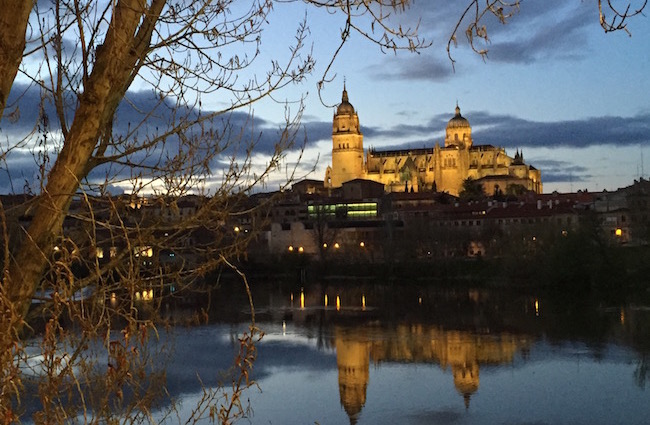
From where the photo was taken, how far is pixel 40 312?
106 inches

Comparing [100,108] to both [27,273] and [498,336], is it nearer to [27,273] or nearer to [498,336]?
[27,273]

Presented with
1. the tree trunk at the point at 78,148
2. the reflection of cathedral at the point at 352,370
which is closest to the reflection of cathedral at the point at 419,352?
the reflection of cathedral at the point at 352,370

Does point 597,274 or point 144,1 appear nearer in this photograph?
point 144,1

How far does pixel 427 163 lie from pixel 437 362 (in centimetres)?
7452

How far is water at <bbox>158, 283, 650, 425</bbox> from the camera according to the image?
13.0 meters

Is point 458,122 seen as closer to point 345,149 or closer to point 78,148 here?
point 345,149

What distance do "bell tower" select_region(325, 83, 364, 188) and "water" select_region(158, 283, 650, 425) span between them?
67.3m

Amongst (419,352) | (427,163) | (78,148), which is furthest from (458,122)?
(78,148)

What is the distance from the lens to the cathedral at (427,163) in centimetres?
8831

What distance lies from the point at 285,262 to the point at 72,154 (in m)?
39.7

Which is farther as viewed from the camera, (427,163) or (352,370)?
(427,163)

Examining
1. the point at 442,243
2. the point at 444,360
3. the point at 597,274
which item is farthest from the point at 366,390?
the point at 442,243

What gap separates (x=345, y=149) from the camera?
3693 inches

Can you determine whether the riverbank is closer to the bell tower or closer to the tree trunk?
the tree trunk
